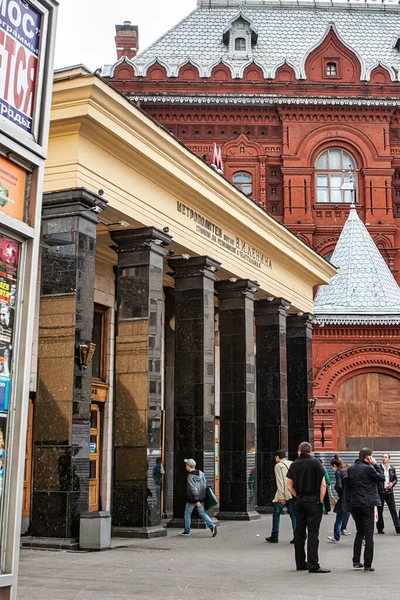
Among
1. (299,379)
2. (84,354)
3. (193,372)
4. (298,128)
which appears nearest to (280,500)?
(193,372)

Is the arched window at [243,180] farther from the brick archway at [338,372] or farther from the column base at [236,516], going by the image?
the column base at [236,516]

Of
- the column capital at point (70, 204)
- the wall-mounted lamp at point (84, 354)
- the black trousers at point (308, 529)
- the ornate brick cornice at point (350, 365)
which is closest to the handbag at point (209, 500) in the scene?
the wall-mounted lamp at point (84, 354)

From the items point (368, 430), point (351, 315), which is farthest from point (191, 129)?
point (368, 430)

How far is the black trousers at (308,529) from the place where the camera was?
10.6 meters

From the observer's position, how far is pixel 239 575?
10.4 metres

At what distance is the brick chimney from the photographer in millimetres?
47219

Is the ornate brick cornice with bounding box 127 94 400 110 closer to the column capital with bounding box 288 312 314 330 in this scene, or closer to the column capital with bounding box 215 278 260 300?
the column capital with bounding box 288 312 314 330

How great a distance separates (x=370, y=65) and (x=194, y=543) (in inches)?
1341

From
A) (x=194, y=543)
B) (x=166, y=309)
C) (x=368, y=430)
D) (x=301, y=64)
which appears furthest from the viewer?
(x=301, y=64)

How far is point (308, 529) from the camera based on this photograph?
10.6 metres

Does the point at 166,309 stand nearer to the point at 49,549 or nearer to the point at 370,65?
the point at 49,549

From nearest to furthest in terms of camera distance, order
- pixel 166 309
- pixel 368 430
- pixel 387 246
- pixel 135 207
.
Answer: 1. pixel 135 207
2. pixel 166 309
3. pixel 368 430
4. pixel 387 246

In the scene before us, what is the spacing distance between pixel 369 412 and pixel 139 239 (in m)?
15.8

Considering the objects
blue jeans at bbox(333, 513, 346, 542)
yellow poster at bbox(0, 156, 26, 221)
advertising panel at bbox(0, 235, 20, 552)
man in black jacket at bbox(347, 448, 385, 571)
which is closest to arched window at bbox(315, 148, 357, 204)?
blue jeans at bbox(333, 513, 346, 542)
